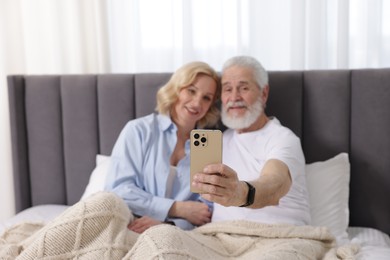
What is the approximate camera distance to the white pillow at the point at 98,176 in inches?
76.4

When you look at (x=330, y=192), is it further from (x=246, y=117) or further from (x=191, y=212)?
(x=191, y=212)

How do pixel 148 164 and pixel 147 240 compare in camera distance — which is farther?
pixel 148 164

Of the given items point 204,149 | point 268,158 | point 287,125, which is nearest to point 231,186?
point 204,149

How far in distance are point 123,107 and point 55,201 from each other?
605mm

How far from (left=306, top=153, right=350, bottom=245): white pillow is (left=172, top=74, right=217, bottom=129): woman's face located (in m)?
0.51

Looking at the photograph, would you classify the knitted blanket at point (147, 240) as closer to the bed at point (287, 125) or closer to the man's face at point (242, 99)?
the bed at point (287, 125)

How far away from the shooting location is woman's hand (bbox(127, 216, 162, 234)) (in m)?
1.59

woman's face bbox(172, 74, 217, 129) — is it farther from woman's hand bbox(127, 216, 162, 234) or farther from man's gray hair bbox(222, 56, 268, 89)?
woman's hand bbox(127, 216, 162, 234)

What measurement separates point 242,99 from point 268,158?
29 cm

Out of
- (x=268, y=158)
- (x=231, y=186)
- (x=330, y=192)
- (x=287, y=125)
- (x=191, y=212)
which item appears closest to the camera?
(x=231, y=186)

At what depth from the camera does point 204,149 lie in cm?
121

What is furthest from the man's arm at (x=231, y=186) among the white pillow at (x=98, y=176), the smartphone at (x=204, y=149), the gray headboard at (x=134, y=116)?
the white pillow at (x=98, y=176)

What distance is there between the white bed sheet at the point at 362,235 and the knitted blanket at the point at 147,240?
0.24 feet

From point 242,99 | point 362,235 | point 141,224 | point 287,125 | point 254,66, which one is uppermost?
point 254,66
